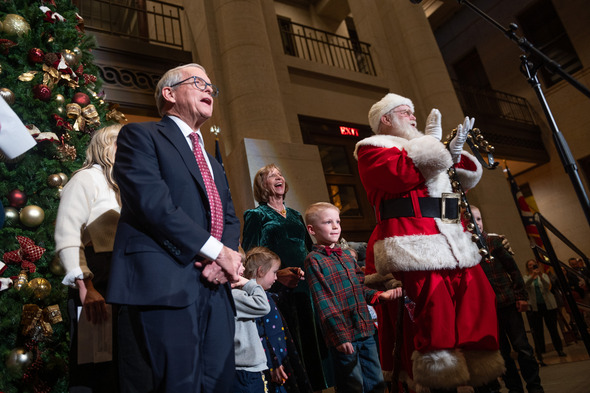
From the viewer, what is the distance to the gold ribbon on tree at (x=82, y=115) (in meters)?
3.05

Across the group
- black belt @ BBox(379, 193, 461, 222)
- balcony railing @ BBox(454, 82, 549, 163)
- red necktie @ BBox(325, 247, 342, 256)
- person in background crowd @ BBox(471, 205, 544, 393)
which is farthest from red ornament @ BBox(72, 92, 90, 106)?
balcony railing @ BBox(454, 82, 549, 163)

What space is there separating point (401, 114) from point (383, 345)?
4.71 feet

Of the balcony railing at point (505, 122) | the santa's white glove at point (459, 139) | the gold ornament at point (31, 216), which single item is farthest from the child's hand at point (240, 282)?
the balcony railing at point (505, 122)

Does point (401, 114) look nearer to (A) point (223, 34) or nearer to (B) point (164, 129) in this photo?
(B) point (164, 129)

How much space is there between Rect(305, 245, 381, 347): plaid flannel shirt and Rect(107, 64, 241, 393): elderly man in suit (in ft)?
3.46

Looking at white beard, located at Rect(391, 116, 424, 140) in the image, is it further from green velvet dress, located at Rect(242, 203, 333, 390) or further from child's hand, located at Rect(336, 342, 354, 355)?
child's hand, located at Rect(336, 342, 354, 355)

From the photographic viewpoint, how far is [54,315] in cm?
242

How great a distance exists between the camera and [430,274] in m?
2.01

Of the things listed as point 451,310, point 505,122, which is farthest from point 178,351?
point 505,122

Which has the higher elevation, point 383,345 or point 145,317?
point 145,317

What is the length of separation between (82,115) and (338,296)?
2391 mm

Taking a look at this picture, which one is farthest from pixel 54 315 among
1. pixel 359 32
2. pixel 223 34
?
pixel 359 32

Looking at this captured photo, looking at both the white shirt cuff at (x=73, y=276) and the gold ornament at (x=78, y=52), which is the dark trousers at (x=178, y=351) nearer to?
the white shirt cuff at (x=73, y=276)

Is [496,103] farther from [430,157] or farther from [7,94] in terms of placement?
[7,94]
